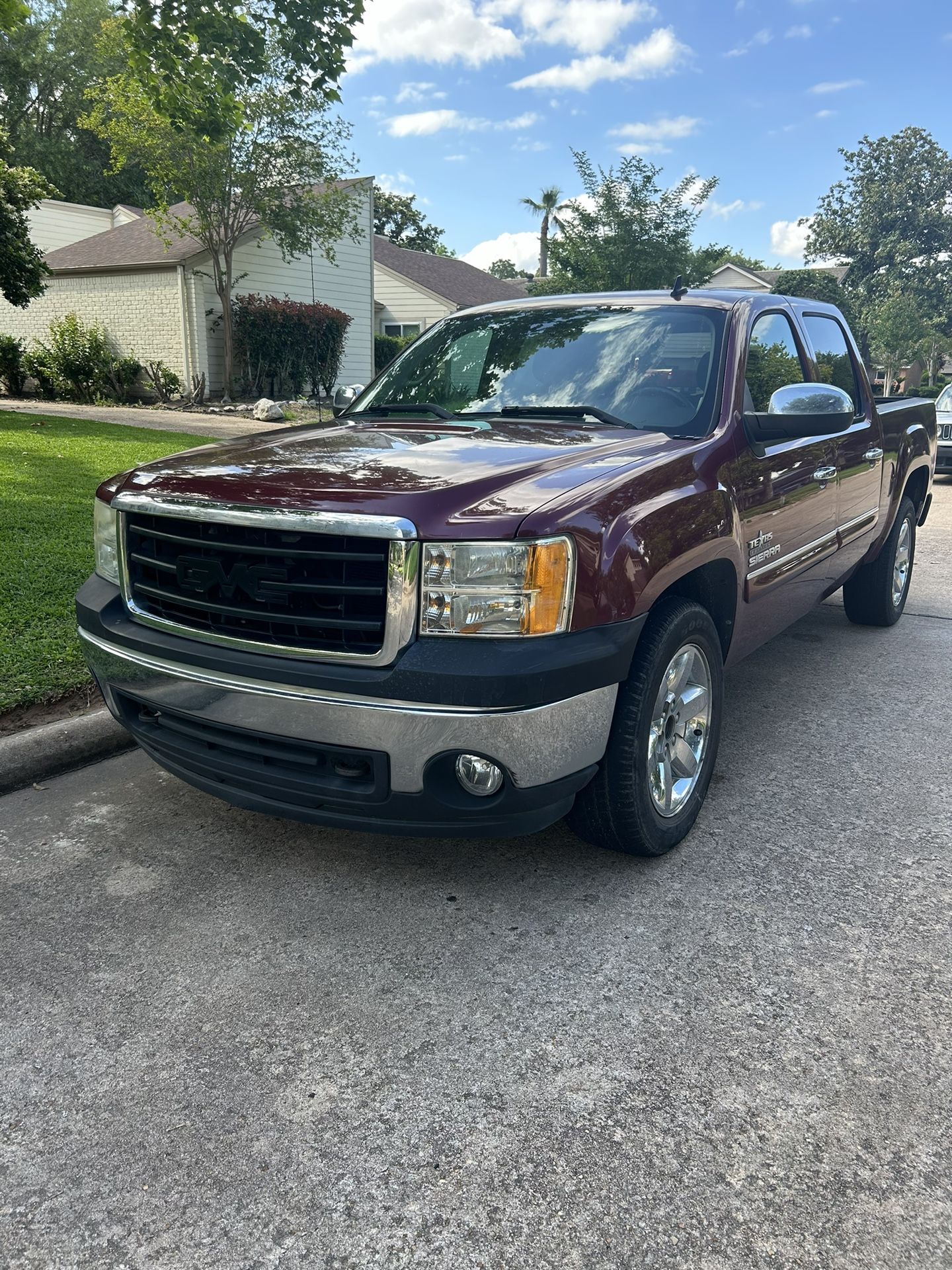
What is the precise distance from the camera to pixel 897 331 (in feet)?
137

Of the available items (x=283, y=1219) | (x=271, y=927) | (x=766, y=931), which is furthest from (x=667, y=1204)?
(x=271, y=927)

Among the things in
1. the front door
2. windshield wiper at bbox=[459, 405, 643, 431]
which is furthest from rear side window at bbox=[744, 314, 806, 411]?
windshield wiper at bbox=[459, 405, 643, 431]

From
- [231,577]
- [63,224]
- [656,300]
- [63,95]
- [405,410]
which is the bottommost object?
[231,577]

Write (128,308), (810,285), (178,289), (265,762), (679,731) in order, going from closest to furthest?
(265,762)
(679,731)
(178,289)
(128,308)
(810,285)

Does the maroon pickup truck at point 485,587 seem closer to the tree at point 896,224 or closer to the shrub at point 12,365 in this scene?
the shrub at point 12,365

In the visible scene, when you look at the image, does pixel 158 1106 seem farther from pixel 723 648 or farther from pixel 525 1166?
pixel 723 648

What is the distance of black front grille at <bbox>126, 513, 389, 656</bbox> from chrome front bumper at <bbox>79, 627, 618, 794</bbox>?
0.50 ft

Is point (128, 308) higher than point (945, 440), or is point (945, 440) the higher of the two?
point (128, 308)

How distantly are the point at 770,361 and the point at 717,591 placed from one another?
1215mm

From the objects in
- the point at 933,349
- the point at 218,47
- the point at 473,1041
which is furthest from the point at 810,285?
the point at 473,1041

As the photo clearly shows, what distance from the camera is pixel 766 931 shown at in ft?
9.11

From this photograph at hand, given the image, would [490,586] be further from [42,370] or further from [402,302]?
[402,302]

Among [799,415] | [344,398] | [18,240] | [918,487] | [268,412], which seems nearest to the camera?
[799,415]

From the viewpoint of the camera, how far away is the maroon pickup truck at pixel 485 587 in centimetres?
247
